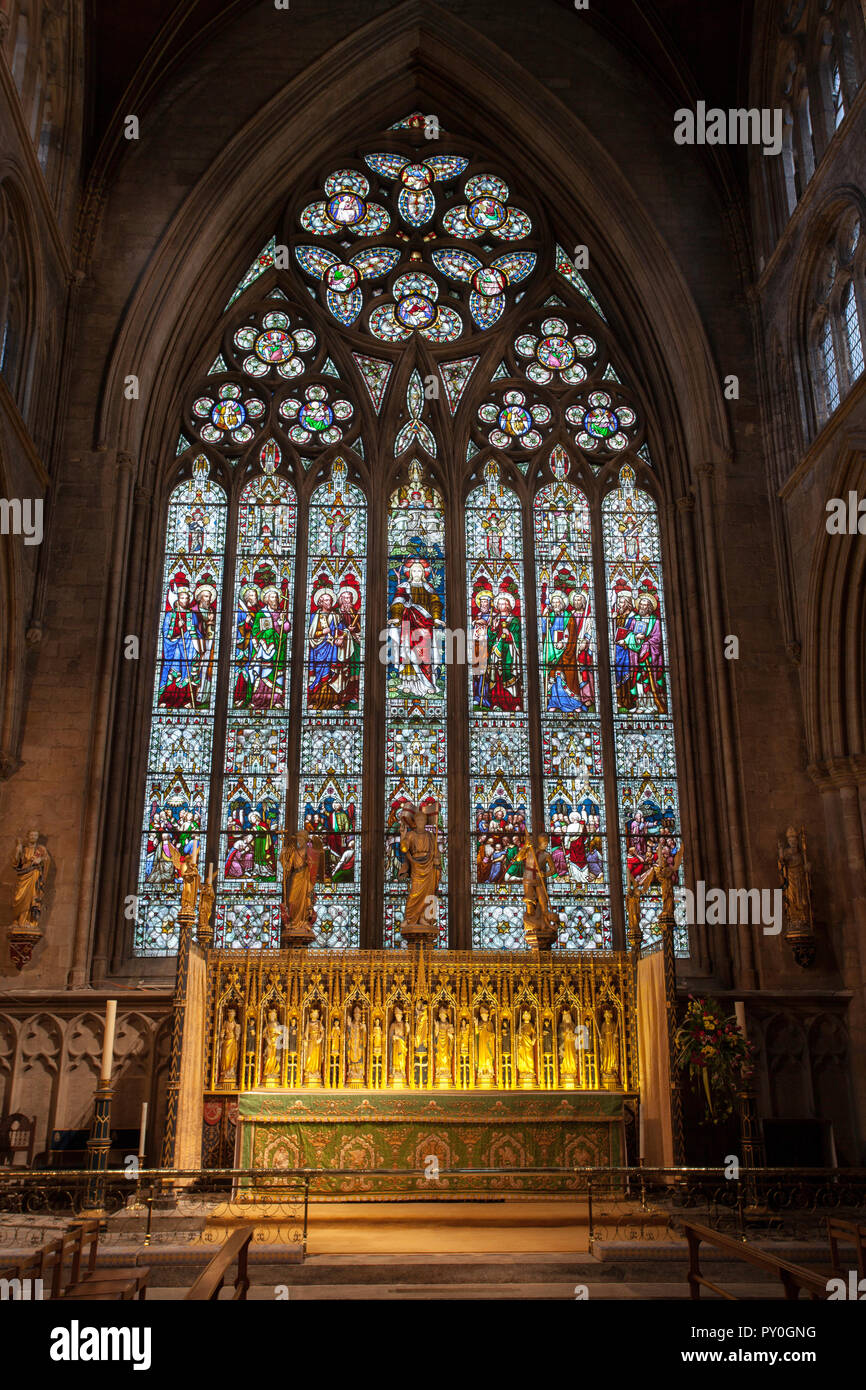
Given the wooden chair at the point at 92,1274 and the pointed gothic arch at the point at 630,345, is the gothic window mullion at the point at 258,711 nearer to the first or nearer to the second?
the pointed gothic arch at the point at 630,345

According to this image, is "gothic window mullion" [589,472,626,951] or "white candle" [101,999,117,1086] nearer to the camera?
"white candle" [101,999,117,1086]

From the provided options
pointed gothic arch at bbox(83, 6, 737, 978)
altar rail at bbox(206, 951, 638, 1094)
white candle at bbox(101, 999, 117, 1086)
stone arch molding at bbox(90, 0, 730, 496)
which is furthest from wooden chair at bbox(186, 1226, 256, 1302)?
stone arch molding at bbox(90, 0, 730, 496)

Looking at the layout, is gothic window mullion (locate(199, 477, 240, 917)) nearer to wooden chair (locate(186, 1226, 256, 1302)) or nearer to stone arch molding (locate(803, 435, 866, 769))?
stone arch molding (locate(803, 435, 866, 769))

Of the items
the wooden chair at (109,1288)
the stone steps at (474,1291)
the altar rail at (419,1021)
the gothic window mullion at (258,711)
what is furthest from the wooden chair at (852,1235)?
the gothic window mullion at (258,711)

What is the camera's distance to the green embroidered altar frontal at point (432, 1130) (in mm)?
11141

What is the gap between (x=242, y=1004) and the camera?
12273mm

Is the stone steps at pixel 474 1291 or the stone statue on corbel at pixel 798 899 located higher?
the stone statue on corbel at pixel 798 899

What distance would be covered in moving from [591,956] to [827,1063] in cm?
326

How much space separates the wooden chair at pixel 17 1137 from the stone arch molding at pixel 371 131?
8326 mm

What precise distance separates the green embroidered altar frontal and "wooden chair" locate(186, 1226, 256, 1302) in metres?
4.33

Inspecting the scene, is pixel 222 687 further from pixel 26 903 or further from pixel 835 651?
pixel 835 651

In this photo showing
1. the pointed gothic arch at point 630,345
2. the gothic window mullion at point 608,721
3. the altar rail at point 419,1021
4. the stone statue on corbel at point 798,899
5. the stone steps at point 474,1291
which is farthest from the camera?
the pointed gothic arch at point 630,345

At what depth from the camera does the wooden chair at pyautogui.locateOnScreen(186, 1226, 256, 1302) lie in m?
5.16
